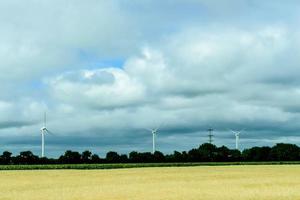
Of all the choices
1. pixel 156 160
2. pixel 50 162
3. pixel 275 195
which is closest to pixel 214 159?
pixel 156 160

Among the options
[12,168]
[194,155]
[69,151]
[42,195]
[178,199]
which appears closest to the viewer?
[178,199]

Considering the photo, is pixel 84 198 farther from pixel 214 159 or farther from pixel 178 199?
pixel 214 159

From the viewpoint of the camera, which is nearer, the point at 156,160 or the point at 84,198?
the point at 84,198

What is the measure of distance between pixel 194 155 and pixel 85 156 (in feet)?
128

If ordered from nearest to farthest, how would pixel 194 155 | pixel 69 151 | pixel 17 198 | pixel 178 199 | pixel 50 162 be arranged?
pixel 178 199 < pixel 17 198 < pixel 50 162 < pixel 69 151 < pixel 194 155

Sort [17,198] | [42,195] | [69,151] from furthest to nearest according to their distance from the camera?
[69,151]
[42,195]
[17,198]

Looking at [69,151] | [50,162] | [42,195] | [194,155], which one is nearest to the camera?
[42,195]

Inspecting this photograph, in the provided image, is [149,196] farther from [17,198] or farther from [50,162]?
[50,162]

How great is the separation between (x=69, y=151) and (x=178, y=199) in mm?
122764

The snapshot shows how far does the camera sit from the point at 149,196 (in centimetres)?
5022

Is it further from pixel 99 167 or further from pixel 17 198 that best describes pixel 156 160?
pixel 17 198

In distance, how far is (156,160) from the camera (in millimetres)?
173250

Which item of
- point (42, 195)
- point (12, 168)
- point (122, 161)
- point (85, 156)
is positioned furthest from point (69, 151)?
point (42, 195)

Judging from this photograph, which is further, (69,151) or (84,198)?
(69,151)
